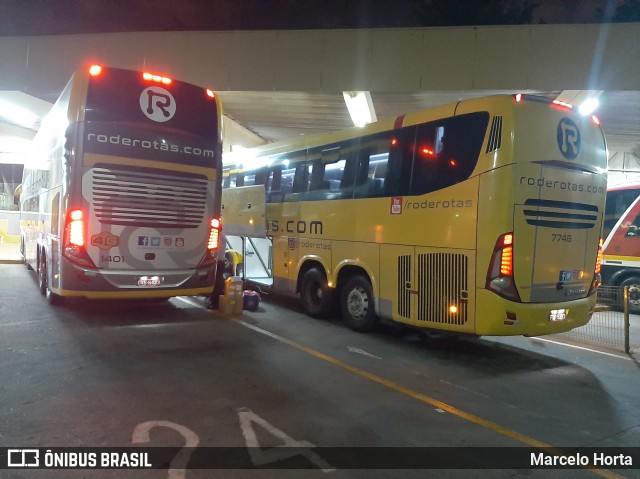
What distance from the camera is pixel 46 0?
13523 mm

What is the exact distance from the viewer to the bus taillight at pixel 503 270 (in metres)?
6.09

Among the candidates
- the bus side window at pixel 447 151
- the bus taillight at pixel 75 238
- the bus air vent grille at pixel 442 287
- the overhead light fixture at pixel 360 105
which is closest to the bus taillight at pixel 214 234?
the bus taillight at pixel 75 238

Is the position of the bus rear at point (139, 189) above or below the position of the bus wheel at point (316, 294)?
above

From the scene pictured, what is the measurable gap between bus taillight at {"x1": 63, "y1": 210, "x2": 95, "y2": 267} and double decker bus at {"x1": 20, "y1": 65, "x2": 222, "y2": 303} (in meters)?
0.01

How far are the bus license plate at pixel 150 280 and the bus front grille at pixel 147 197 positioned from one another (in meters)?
0.85

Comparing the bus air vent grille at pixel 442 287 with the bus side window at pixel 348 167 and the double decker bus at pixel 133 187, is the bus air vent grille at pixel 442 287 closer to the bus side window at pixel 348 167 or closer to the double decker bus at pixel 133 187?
the bus side window at pixel 348 167

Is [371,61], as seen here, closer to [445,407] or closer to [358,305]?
[358,305]

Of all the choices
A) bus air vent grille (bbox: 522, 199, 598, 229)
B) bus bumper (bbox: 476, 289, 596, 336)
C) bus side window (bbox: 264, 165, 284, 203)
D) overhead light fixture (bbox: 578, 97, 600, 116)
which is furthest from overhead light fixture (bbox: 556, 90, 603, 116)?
bus bumper (bbox: 476, 289, 596, 336)

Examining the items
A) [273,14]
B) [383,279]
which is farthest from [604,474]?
[273,14]

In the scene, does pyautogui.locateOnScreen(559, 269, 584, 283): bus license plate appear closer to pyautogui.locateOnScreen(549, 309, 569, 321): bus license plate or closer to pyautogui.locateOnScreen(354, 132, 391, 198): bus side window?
pyautogui.locateOnScreen(549, 309, 569, 321): bus license plate

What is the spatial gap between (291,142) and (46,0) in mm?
9051

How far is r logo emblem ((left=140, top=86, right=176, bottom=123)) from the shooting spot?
25.6ft

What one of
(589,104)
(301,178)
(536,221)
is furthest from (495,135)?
(589,104)

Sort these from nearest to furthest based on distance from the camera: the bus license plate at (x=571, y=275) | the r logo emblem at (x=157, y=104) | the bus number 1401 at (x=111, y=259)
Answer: the bus license plate at (x=571, y=275), the bus number 1401 at (x=111, y=259), the r logo emblem at (x=157, y=104)
